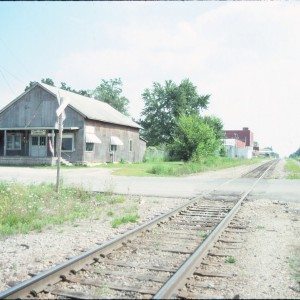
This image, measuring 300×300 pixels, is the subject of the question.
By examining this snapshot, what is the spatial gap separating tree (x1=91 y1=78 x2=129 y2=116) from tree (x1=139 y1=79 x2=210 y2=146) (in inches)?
487

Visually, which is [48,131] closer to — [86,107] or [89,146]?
[89,146]

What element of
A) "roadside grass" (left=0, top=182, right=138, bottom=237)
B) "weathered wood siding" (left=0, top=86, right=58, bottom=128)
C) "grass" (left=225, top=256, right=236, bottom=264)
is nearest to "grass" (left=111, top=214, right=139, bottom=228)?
"roadside grass" (left=0, top=182, right=138, bottom=237)

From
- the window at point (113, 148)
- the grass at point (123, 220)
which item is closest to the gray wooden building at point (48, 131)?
the window at point (113, 148)

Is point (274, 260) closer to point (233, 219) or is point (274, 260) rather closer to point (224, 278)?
point (224, 278)

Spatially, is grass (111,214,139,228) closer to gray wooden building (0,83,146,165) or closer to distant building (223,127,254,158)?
gray wooden building (0,83,146,165)

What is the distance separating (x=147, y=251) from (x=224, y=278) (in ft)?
5.33

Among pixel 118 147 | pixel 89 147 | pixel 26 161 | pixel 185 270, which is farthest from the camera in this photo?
pixel 118 147

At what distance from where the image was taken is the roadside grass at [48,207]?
8398 mm

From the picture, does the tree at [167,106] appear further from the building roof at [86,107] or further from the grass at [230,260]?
the grass at [230,260]

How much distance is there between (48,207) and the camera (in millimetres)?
10586

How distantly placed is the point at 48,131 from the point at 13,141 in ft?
14.3

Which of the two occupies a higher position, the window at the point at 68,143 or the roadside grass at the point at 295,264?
the window at the point at 68,143

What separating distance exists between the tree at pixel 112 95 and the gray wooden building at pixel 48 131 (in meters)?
44.9

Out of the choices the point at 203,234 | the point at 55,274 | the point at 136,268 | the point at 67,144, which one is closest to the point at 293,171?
the point at 67,144
